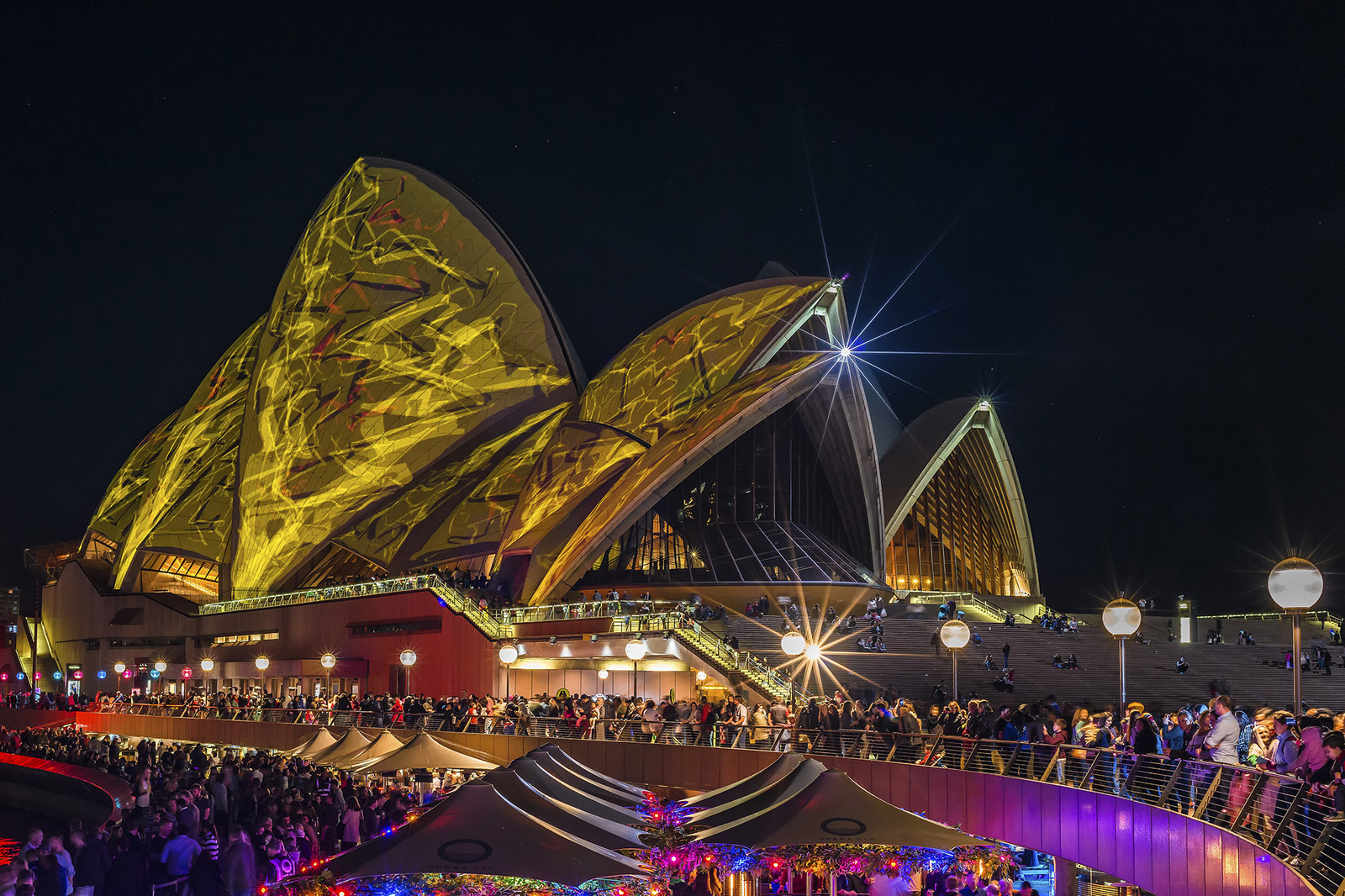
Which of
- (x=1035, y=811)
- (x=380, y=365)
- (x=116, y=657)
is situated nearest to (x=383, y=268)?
(x=380, y=365)

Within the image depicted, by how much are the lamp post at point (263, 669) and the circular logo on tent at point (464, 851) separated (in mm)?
28330

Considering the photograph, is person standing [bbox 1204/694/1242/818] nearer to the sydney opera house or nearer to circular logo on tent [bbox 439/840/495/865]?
circular logo on tent [bbox 439/840/495/865]

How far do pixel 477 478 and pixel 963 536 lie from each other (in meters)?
22.3

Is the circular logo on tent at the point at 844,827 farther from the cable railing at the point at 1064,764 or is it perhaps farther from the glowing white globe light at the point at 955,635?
the glowing white globe light at the point at 955,635

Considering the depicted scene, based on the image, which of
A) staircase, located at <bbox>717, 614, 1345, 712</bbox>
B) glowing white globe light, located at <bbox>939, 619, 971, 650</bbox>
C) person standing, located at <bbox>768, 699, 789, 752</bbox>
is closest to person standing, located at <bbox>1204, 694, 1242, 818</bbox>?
glowing white globe light, located at <bbox>939, 619, 971, 650</bbox>

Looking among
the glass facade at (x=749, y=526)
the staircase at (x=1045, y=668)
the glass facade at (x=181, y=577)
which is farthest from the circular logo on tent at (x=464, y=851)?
the glass facade at (x=181, y=577)

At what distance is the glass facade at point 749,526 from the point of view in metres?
38.3

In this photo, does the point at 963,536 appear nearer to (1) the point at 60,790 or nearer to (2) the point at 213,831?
(1) the point at 60,790

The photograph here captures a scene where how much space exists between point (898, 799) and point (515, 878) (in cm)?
765

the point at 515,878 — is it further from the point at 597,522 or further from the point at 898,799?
the point at 597,522

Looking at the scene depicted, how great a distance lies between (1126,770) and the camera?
1086 centimetres

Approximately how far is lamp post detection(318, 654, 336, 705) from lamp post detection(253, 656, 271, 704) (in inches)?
63.3

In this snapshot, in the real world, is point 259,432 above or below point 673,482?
above

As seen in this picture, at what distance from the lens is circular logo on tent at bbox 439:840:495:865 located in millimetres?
8719
